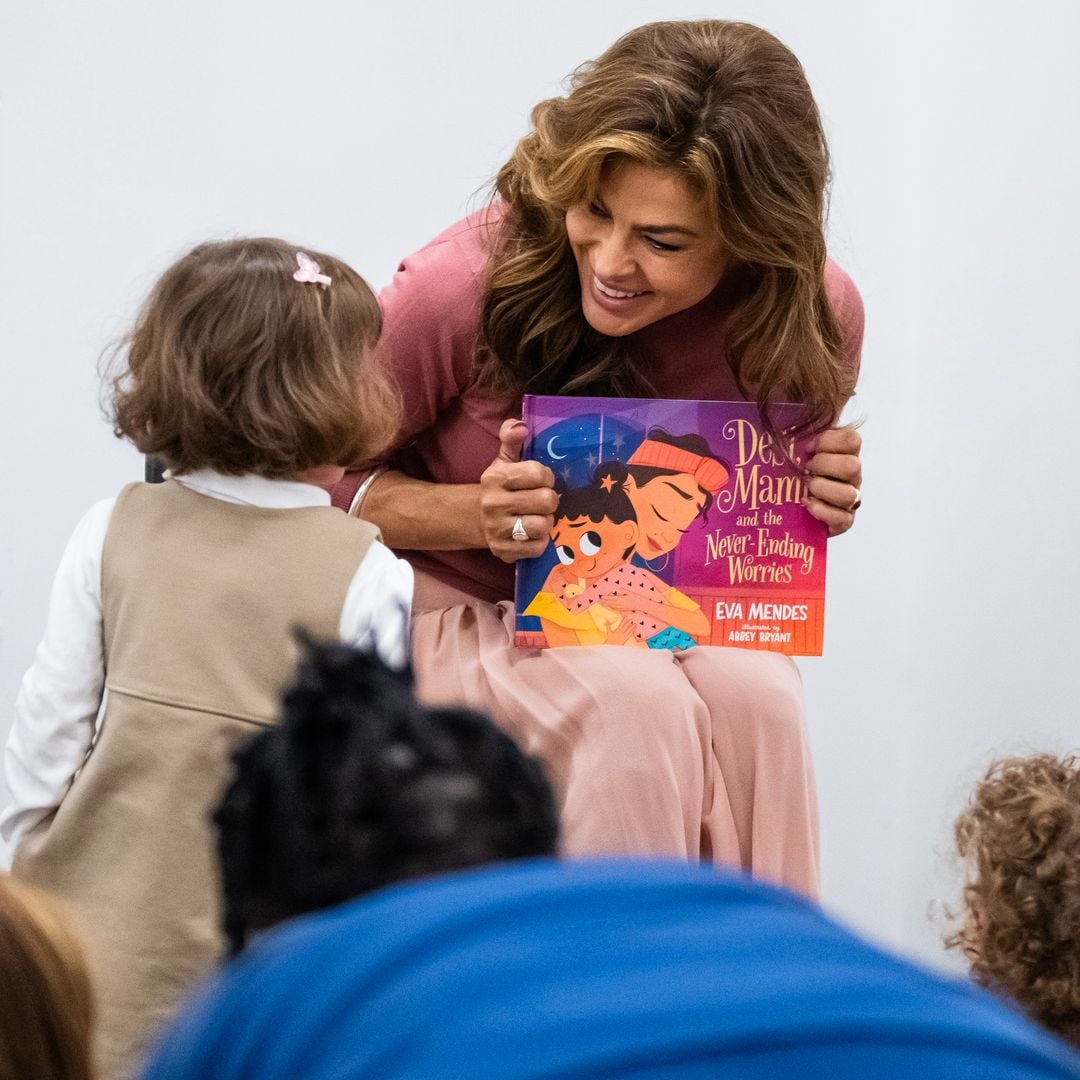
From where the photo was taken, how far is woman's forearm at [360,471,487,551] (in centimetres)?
161

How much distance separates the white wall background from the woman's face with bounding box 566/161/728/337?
29.2 inches

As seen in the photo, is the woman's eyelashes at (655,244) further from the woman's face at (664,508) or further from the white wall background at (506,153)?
the white wall background at (506,153)

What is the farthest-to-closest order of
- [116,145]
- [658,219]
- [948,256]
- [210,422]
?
[948,256] → [116,145] → [658,219] → [210,422]

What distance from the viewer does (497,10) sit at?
2.34 meters

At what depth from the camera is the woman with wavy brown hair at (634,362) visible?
4.94 feet

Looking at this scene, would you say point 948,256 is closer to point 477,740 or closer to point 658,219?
point 658,219

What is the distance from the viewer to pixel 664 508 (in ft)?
5.15

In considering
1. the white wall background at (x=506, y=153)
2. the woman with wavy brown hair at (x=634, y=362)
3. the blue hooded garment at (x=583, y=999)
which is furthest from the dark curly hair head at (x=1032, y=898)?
the white wall background at (x=506, y=153)

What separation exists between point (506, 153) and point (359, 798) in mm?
1877

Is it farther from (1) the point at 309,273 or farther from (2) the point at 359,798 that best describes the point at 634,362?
(2) the point at 359,798

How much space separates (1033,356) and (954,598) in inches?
15.6

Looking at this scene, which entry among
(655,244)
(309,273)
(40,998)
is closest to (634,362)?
(655,244)

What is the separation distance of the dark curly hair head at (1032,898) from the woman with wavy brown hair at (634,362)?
30cm

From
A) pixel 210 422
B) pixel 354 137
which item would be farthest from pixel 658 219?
pixel 354 137
